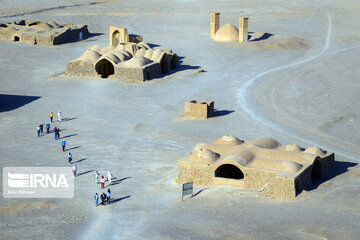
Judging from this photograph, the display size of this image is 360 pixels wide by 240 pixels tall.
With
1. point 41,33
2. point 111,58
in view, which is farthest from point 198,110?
point 41,33

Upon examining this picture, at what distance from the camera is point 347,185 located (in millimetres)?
33844

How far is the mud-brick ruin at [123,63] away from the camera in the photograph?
56562mm

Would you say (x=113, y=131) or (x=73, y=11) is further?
(x=73, y=11)

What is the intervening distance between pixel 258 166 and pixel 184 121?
1349 centimetres

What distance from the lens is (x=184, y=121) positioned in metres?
46.3

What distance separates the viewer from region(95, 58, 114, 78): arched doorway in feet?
190

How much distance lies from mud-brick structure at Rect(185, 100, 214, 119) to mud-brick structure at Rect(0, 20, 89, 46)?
28.2m

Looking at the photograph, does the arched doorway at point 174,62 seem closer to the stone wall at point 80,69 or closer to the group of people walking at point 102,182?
the stone wall at point 80,69

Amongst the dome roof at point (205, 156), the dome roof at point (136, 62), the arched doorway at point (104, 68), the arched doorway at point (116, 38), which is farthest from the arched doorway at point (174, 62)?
the dome roof at point (205, 156)

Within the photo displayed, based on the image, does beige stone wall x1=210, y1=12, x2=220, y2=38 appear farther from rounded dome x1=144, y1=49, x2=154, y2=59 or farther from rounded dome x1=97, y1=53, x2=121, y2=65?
rounded dome x1=97, y1=53, x2=121, y2=65

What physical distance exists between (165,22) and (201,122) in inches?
1635

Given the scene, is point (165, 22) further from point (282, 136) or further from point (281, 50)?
point (282, 136)

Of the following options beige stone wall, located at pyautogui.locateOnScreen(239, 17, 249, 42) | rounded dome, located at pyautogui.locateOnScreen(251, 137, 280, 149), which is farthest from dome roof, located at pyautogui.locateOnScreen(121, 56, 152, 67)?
rounded dome, located at pyautogui.locateOnScreen(251, 137, 280, 149)

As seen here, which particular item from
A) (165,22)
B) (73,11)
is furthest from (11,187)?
(73,11)
